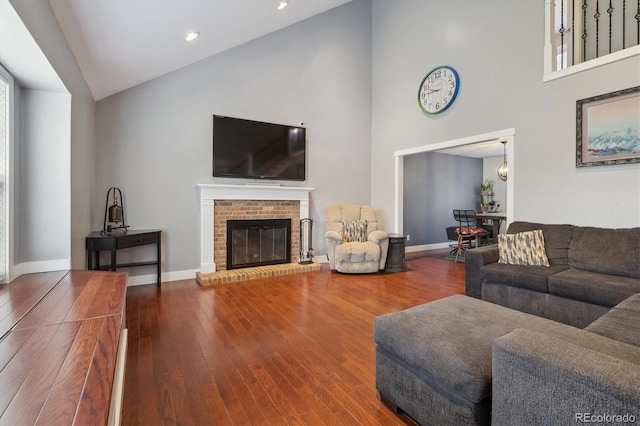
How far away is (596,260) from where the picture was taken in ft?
9.04

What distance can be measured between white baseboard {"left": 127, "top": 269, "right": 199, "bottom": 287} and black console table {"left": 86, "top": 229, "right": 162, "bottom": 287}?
0.64ft

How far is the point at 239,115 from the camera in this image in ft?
14.8

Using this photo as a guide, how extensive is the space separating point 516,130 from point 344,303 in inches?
116

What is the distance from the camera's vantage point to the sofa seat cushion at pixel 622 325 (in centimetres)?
133

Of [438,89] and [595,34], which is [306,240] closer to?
[438,89]

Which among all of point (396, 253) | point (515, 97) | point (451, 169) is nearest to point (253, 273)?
point (396, 253)

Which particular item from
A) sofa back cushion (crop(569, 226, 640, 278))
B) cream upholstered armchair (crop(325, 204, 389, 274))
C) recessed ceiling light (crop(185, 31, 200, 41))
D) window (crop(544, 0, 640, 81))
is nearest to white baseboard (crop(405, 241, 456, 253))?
cream upholstered armchair (crop(325, 204, 389, 274))

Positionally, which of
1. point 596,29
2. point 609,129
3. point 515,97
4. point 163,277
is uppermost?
point 596,29

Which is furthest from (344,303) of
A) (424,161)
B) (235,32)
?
(424,161)

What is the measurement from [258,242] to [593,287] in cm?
387

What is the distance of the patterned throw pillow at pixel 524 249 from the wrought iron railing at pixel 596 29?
1.90 metres

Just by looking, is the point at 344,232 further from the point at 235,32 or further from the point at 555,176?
the point at 235,32

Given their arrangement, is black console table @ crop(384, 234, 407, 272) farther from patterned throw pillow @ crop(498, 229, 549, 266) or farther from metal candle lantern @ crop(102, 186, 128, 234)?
metal candle lantern @ crop(102, 186, 128, 234)

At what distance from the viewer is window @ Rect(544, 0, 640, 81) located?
294 centimetres
